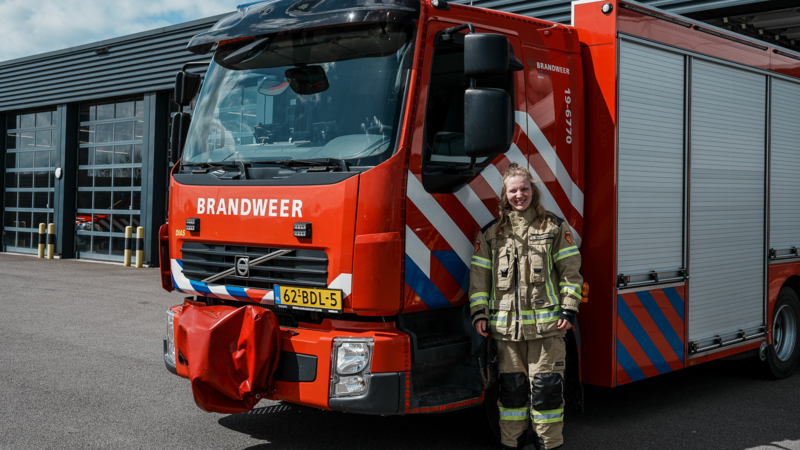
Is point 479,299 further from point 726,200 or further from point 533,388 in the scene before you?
point 726,200

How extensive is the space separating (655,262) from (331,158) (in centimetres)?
247

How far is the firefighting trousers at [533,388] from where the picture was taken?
4.20 metres

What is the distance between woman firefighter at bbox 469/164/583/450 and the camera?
4.19m

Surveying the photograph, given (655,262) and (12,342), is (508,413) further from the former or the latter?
(12,342)

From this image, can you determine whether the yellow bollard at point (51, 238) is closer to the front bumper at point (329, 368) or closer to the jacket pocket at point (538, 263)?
the front bumper at point (329, 368)

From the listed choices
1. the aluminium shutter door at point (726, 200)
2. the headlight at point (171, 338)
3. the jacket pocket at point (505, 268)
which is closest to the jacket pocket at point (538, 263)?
the jacket pocket at point (505, 268)

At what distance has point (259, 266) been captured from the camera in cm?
429

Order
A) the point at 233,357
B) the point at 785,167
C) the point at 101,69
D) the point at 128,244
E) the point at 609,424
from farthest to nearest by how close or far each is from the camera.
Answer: the point at 101,69
the point at 128,244
the point at 785,167
the point at 609,424
the point at 233,357

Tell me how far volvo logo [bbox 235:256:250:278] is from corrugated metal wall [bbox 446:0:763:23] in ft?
20.0

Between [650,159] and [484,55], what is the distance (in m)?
1.83

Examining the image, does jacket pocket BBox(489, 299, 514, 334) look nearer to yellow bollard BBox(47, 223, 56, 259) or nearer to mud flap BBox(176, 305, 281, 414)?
mud flap BBox(176, 305, 281, 414)

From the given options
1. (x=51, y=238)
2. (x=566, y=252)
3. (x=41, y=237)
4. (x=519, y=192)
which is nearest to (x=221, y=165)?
(x=519, y=192)

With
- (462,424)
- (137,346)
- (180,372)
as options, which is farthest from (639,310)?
(137,346)

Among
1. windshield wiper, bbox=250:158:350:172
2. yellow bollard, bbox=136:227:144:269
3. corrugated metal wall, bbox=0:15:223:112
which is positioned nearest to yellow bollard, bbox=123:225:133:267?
yellow bollard, bbox=136:227:144:269
